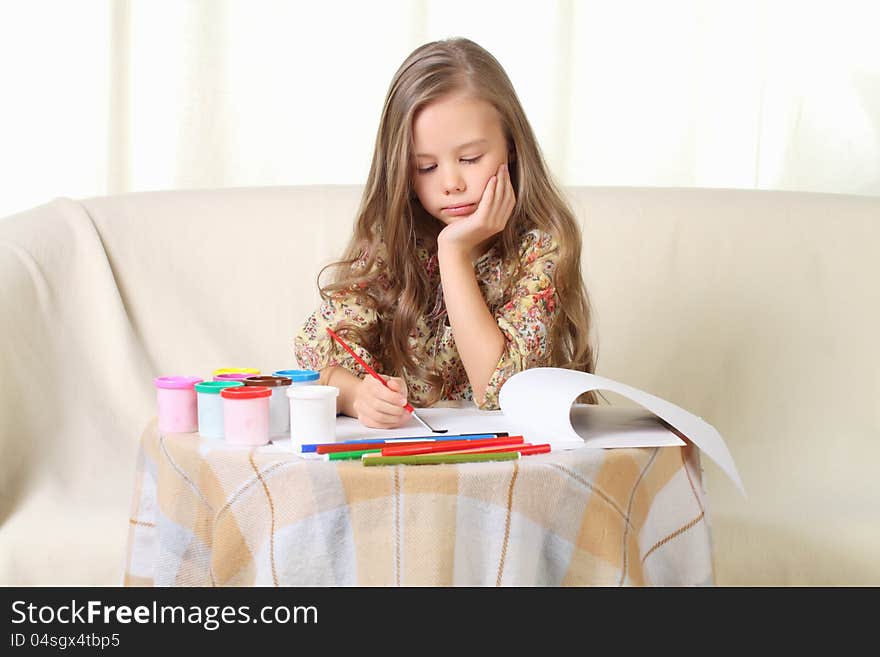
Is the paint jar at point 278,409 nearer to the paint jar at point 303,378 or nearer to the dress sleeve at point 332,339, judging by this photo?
the paint jar at point 303,378

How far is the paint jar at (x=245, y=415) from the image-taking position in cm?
101

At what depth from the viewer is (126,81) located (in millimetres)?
2318

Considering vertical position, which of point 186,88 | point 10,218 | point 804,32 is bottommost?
point 10,218

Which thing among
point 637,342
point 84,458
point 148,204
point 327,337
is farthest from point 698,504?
point 148,204

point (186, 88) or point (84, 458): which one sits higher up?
point (186, 88)

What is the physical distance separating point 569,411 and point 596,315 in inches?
34.2

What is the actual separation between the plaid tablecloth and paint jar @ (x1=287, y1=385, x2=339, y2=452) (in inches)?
1.1

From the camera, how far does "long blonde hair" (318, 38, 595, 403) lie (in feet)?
4.58

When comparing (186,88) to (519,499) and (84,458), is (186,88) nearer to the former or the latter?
(84,458)

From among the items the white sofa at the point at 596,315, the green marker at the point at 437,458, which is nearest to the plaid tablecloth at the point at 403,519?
the green marker at the point at 437,458

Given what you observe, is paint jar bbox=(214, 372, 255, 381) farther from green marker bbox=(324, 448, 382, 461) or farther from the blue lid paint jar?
green marker bbox=(324, 448, 382, 461)

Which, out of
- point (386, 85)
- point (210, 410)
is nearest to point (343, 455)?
point (210, 410)

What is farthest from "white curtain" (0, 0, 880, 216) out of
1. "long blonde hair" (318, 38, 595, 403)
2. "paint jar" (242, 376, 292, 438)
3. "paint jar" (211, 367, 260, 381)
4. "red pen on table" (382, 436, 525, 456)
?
"red pen on table" (382, 436, 525, 456)
